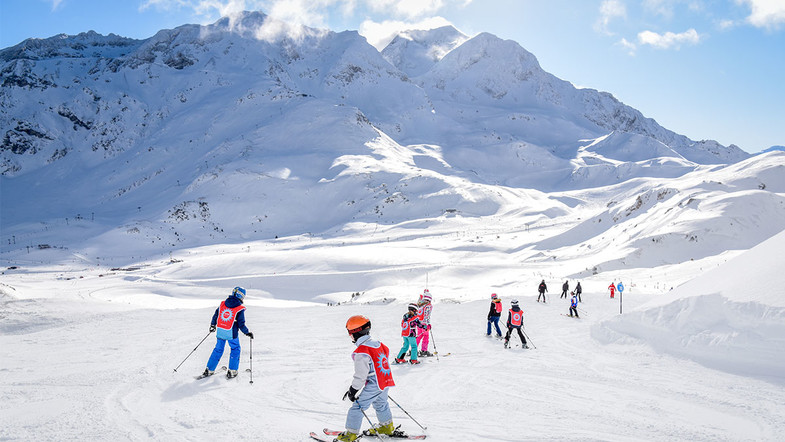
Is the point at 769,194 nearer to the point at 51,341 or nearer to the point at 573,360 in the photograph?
the point at 573,360

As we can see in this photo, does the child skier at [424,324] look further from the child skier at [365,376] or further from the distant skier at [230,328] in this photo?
the child skier at [365,376]

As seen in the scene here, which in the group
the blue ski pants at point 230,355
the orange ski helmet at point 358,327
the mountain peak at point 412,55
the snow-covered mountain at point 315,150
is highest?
the mountain peak at point 412,55

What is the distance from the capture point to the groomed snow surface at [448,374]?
6797 millimetres

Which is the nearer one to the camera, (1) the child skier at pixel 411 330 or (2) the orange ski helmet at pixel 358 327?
(2) the orange ski helmet at pixel 358 327

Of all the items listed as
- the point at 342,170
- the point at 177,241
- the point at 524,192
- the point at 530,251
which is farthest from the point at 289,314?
the point at 524,192

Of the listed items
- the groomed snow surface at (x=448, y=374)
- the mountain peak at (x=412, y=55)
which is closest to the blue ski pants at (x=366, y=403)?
the groomed snow surface at (x=448, y=374)

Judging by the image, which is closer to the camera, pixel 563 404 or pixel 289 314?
pixel 563 404

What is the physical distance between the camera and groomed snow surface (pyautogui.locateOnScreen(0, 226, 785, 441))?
6.80m

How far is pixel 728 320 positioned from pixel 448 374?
6470mm

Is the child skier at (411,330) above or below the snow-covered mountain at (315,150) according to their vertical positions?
below

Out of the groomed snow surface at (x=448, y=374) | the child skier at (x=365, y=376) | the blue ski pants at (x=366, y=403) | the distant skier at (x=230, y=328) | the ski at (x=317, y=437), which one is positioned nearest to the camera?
the child skier at (x=365, y=376)

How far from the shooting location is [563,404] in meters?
7.95

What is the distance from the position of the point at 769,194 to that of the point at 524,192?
5067 cm

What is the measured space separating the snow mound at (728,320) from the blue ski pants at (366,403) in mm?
7900
